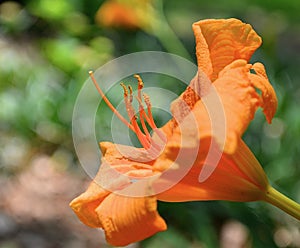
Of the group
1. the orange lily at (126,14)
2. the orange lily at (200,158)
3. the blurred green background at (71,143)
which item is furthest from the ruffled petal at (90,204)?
the orange lily at (126,14)

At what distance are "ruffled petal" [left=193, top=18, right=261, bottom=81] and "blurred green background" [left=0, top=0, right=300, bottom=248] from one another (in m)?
0.81

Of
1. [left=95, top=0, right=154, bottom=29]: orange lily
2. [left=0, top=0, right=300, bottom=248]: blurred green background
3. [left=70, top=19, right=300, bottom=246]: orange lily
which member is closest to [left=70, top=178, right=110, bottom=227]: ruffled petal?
[left=70, top=19, right=300, bottom=246]: orange lily

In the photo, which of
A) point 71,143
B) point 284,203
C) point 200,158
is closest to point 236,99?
point 200,158

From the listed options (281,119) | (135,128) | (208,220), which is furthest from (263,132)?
(135,128)

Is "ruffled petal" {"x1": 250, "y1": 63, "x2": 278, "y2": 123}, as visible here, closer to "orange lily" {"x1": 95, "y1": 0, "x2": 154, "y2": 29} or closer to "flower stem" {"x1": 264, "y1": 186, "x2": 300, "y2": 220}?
"flower stem" {"x1": 264, "y1": 186, "x2": 300, "y2": 220}

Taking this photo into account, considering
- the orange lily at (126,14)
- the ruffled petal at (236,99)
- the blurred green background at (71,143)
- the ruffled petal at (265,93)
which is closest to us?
the ruffled petal at (236,99)

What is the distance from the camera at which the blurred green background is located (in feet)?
5.97

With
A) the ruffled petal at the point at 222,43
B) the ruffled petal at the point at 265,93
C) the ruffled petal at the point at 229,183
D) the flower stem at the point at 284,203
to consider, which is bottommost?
the flower stem at the point at 284,203

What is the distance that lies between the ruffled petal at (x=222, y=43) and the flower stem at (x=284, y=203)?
19 cm

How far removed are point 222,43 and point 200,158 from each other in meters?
0.21

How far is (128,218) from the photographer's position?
833 mm

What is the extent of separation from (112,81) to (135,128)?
4.91 ft

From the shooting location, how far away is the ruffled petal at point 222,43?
94 centimetres

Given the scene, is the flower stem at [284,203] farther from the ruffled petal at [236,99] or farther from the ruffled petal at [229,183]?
the ruffled petal at [236,99]
